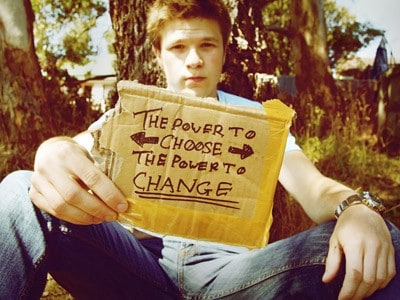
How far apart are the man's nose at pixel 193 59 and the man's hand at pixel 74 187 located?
1.97 feet

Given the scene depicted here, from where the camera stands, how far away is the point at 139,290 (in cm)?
121

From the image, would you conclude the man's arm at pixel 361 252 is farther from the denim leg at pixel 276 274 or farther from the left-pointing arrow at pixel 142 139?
the left-pointing arrow at pixel 142 139

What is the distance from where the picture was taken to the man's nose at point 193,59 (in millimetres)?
1484

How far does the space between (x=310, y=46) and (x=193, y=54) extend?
5.86 meters

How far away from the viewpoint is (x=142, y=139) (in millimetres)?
→ 1021

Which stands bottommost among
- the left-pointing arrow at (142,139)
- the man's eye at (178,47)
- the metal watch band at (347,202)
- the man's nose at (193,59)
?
the metal watch band at (347,202)

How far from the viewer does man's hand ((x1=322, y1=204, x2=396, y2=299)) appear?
93 cm

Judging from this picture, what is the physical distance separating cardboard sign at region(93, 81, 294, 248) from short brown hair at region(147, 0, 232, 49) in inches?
23.5

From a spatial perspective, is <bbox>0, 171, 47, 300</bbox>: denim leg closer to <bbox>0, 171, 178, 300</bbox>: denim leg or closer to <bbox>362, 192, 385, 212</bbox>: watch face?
<bbox>0, 171, 178, 300</bbox>: denim leg

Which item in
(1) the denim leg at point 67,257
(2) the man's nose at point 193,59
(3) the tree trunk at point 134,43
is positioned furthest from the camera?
(3) the tree trunk at point 134,43

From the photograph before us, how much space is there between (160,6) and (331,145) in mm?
2854

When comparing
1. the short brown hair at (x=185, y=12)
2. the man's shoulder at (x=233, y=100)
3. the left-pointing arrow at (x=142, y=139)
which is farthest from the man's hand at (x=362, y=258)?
the short brown hair at (x=185, y=12)

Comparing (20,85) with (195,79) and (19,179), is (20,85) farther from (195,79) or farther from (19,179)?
(19,179)

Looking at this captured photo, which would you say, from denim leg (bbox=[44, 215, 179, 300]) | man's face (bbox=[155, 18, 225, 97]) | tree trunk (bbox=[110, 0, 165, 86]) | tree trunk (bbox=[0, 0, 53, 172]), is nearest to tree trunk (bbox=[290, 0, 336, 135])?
tree trunk (bbox=[0, 0, 53, 172])
